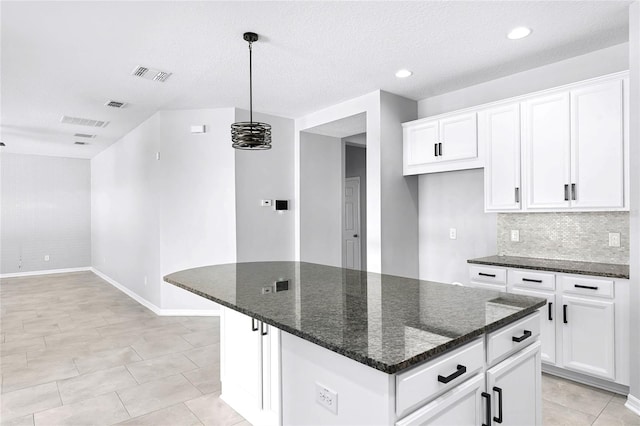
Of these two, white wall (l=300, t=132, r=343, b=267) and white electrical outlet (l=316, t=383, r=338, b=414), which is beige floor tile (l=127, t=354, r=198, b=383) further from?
white wall (l=300, t=132, r=343, b=267)

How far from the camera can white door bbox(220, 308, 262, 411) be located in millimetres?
2309

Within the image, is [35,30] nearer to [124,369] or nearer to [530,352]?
[124,369]

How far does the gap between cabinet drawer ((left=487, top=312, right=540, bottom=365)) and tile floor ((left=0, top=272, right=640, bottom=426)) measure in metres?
1.07

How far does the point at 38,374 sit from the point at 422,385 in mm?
3532

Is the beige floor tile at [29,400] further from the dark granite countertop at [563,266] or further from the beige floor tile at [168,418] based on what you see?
the dark granite countertop at [563,266]

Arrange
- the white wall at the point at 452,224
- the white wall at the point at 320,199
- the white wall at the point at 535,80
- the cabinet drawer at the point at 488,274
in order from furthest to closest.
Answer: the white wall at the point at 320,199 → the white wall at the point at 452,224 → the cabinet drawer at the point at 488,274 → the white wall at the point at 535,80

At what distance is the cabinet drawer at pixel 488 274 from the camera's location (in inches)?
132

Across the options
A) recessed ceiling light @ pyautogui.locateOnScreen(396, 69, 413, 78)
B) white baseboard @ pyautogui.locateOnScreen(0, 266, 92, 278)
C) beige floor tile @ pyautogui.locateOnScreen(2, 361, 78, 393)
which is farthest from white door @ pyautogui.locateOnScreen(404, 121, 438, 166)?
white baseboard @ pyautogui.locateOnScreen(0, 266, 92, 278)

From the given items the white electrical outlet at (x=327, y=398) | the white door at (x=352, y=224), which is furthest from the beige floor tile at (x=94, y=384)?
the white door at (x=352, y=224)

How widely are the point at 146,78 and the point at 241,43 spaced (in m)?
1.39

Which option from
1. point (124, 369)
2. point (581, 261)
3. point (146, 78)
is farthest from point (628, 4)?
point (124, 369)

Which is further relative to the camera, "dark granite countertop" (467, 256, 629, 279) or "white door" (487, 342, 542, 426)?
"dark granite countertop" (467, 256, 629, 279)

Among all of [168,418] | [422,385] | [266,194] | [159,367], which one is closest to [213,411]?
[168,418]

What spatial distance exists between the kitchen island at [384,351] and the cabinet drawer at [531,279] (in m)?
1.38
